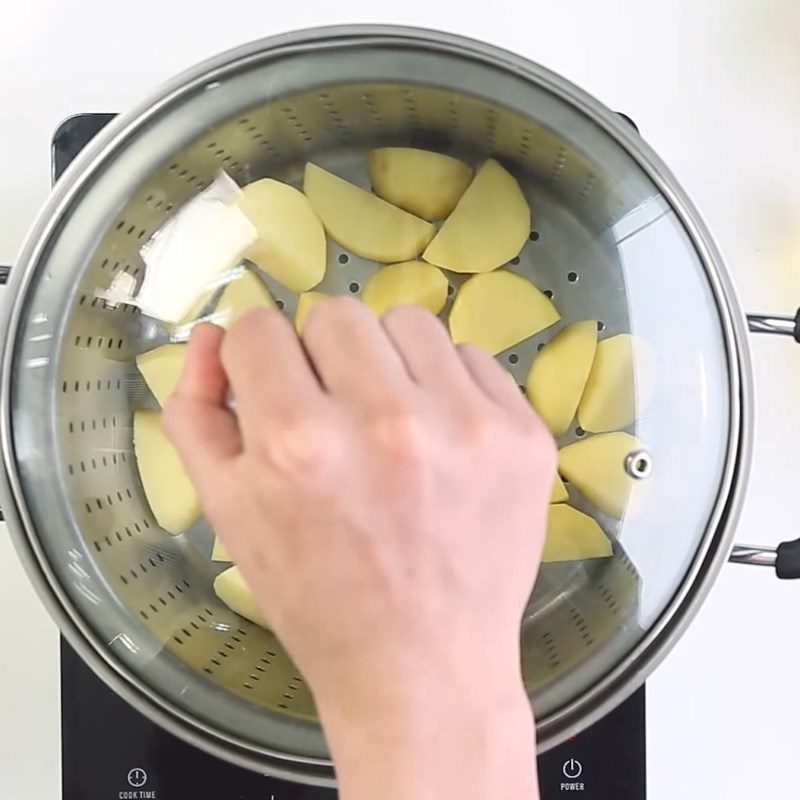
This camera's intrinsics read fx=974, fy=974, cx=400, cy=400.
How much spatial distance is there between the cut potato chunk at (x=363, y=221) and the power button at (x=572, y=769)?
1.27 ft

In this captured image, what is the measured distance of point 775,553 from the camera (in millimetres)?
628

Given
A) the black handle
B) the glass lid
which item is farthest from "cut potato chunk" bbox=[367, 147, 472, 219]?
the black handle

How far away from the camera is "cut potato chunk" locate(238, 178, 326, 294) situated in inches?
25.8

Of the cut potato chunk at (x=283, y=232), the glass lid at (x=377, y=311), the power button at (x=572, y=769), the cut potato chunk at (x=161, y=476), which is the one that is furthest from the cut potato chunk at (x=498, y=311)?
the power button at (x=572, y=769)

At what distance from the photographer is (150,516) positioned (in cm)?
67

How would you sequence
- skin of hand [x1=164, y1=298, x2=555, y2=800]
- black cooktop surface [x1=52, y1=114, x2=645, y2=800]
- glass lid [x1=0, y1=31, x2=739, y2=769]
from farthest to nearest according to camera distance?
black cooktop surface [x1=52, y1=114, x2=645, y2=800], glass lid [x1=0, y1=31, x2=739, y2=769], skin of hand [x1=164, y1=298, x2=555, y2=800]

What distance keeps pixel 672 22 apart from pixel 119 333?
50cm

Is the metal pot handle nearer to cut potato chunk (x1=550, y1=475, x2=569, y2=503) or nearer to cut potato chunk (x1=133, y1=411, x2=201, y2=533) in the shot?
cut potato chunk (x1=550, y1=475, x2=569, y2=503)

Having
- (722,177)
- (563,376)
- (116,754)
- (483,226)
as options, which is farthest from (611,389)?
(116,754)

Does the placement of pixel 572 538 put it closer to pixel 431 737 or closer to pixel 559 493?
pixel 559 493

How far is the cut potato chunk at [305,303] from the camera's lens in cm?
67

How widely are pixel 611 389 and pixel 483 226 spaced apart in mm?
144

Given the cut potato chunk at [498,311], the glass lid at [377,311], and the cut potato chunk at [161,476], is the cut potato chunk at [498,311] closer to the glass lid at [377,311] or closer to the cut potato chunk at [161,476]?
the glass lid at [377,311]

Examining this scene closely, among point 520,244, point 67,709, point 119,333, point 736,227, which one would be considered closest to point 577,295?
point 520,244
